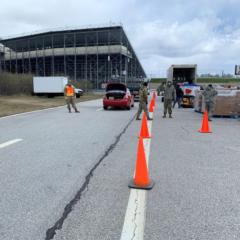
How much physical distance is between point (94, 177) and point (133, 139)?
4152 mm

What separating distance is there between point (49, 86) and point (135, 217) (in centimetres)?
3977

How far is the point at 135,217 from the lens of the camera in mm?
3832

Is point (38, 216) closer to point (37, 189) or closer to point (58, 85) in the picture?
point (37, 189)

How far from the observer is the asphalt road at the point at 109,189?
3.54 m

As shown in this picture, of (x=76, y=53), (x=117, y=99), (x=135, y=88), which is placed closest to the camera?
(x=117, y=99)

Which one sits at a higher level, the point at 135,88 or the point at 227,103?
the point at 135,88

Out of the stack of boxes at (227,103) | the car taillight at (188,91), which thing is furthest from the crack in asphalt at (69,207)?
the car taillight at (188,91)

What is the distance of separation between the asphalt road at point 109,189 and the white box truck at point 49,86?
1315 inches

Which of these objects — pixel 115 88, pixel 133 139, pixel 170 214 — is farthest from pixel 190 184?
pixel 115 88

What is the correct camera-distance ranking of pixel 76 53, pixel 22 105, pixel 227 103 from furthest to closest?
pixel 76 53
pixel 22 105
pixel 227 103

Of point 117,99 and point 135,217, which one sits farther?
point 117,99

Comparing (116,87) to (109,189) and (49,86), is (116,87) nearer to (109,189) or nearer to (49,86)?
(109,189)

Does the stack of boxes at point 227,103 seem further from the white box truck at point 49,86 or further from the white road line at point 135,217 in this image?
the white box truck at point 49,86

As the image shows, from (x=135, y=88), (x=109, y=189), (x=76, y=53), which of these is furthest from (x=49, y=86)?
(x=109, y=189)
